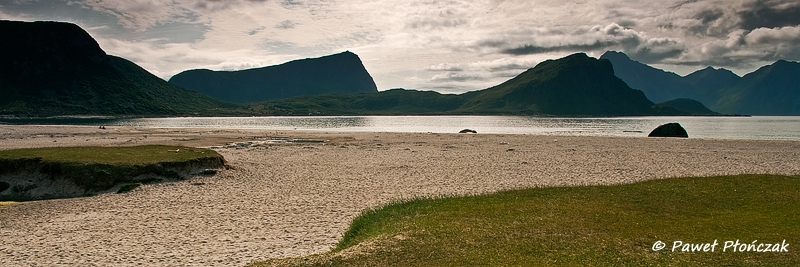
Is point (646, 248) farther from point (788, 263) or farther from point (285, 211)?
point (285, 211)

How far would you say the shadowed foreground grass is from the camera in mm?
10633

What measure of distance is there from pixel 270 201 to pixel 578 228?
13.8m

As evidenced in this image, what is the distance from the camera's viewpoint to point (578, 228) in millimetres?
13297

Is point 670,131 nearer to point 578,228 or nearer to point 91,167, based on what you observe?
point 578,228

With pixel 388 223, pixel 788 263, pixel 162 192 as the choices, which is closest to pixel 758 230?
pixel 788 263

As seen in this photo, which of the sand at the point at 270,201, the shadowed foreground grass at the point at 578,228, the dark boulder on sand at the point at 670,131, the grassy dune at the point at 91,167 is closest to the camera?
the shadowed foreground grass at the point at 578,228

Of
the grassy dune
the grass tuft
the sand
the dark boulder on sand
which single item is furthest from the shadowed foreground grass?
→ the dark boulder on sand

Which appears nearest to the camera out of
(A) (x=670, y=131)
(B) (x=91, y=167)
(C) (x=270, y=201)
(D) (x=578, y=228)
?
(D) (x=578, y=228)

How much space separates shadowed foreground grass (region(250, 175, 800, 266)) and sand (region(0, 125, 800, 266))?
8.65 ft

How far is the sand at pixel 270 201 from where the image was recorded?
13797 mm

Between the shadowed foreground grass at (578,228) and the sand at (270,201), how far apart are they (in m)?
2.64

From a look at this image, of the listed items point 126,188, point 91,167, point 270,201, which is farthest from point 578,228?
point 91,167

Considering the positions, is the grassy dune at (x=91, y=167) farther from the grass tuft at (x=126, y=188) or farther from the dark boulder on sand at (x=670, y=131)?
the dark boulder on sand at (x=670, y=131)

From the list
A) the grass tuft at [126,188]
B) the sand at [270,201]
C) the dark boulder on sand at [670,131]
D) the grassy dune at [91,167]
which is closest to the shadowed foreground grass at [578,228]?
the sand at [270,201]
